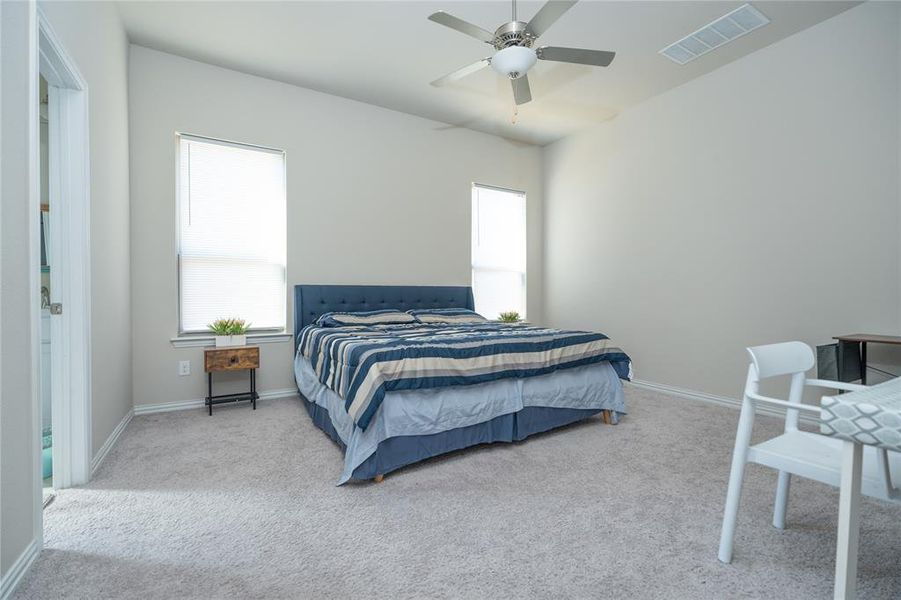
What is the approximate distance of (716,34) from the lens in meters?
3.33

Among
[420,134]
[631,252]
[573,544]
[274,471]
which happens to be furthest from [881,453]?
[420,134]

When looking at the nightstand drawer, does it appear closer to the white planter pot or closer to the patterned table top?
the white planter pot

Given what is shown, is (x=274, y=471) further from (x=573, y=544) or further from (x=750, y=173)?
(x=750, y=173)

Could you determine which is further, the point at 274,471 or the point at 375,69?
the point at 375,69

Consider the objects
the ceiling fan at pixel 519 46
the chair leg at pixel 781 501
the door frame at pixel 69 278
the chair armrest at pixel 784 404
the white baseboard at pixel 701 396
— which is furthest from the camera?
the white baseboard at pixel 701 396

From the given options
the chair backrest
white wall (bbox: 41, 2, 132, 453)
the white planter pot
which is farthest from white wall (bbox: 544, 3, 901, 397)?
white wall (bbox: 41, 2, 132, 453)

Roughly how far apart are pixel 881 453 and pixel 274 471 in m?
2.65

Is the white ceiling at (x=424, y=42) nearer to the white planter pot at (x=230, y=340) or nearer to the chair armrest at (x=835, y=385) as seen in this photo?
the white planter pot at (x=230, y=340)

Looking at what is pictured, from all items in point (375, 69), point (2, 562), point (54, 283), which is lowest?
point (2, 562)

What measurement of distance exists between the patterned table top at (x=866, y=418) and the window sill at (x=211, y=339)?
4.02 m

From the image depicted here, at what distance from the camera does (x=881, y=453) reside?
1.19 meters

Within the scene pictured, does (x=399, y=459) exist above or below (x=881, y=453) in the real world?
below

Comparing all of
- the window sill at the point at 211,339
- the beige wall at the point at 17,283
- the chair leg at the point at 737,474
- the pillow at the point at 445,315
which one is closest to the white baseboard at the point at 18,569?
the beige wall at the point at 17,283

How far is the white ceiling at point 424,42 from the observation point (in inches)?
120
